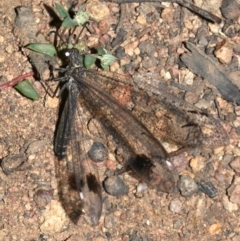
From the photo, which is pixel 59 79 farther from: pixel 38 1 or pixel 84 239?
→ pixel 84 239

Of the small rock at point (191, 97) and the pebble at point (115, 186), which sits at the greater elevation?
the small rock at point (191, 97)

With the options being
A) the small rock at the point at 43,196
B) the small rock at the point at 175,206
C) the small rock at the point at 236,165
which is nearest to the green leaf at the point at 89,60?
the small rock at the point at 43,196

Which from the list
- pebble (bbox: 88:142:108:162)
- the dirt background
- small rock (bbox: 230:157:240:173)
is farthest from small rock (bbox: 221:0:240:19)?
pebble (bbox: 88:142:108:162)

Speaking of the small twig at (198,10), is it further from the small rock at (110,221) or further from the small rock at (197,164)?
the small rock at (110,221)

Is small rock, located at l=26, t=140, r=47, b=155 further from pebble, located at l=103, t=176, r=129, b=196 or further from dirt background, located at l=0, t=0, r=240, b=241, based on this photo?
pebble, located at l=103, t=176, r=129, b=196

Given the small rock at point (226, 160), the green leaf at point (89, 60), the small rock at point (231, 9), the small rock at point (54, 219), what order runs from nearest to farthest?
1. the small rock at point (54, 219)
2. the small rock at point (226, 160)
3. the green leaf at point (89, 60)
4. the small rock at point (231, 9)

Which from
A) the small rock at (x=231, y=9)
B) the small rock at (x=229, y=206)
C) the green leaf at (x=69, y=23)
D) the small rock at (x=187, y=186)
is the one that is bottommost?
the small rock at (x=229, y=206)
